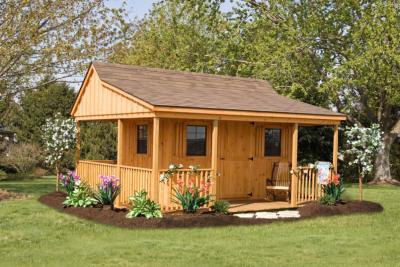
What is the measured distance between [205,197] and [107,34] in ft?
30.0

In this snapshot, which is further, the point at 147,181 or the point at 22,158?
the point at 22,158

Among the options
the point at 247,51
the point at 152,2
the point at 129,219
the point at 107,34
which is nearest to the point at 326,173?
the point at 129,219

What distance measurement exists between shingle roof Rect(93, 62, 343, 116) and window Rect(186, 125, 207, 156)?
0.98m

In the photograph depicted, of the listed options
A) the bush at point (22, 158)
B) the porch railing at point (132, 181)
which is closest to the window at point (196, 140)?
the porch railing at point (132, 181)

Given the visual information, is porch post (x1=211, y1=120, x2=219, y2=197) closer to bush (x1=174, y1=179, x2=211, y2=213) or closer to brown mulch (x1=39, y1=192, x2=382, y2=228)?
bush (x1=174, y1=179, x2=211, y2=213)

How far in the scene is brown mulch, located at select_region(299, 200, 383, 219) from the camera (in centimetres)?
1345

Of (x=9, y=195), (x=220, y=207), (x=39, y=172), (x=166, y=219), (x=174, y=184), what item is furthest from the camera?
(x=39, y=172)

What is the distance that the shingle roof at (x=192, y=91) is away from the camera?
1309cm

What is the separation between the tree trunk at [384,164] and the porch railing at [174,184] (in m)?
13.8

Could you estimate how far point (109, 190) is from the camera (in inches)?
526

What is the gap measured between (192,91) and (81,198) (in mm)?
4044

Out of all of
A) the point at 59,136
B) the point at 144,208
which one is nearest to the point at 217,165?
the point at 144,208

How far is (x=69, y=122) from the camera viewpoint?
1712 cm

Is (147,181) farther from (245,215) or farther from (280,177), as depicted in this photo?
(280,177)
